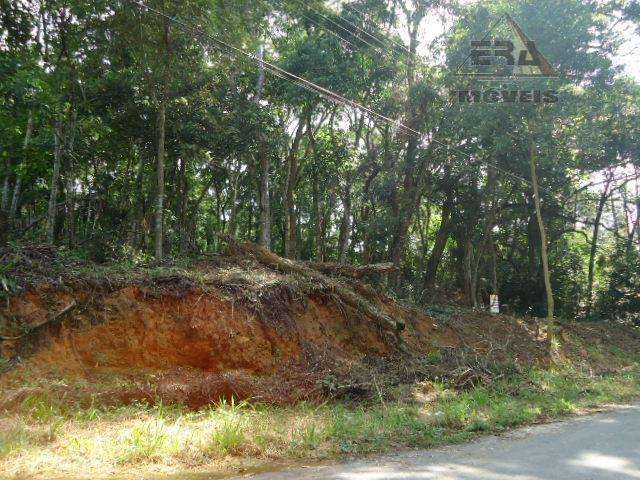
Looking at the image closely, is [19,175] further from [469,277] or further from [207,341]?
[469,277]

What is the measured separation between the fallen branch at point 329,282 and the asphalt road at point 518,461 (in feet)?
16.1

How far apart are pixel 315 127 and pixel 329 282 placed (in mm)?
11814

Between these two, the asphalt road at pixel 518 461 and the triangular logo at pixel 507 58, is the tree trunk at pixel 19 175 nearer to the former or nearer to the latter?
the asphalt road at pixel 518 461

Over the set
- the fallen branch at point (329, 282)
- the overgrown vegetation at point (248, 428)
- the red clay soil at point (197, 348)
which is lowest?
the overgrown vegetation at point (248, 428)

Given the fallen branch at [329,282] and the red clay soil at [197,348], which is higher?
the fallen branch at [329,282]

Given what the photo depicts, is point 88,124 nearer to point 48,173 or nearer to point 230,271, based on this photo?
point 48,173

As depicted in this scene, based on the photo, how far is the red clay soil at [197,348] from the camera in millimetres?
9141

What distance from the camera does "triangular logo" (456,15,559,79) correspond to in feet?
53.9

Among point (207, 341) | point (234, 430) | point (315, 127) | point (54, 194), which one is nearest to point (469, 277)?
point (315, 127)

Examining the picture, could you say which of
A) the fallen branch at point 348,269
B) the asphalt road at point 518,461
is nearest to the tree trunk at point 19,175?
the fallen branch at point 348,269

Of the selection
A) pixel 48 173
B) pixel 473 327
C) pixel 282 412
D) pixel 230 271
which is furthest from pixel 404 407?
pixel 48 173

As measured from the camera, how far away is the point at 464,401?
9422mm

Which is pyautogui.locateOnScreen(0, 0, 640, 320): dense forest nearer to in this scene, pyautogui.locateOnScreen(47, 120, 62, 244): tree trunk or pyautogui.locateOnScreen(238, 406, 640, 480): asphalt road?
pyautogui.locateOnScreen(47, 120, 62, 244): tree trunk

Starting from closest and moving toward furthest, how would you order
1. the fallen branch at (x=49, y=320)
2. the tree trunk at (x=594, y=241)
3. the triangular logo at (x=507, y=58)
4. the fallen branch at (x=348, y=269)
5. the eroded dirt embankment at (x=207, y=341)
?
the fallen branch at (x=49, y=320), the eroded dirt embankment at (x=207, y=341), the fallen branch at (x=348, y=269), the triangular logo at (x=507, y=58), the tree trunk at (x=594, y=241)
